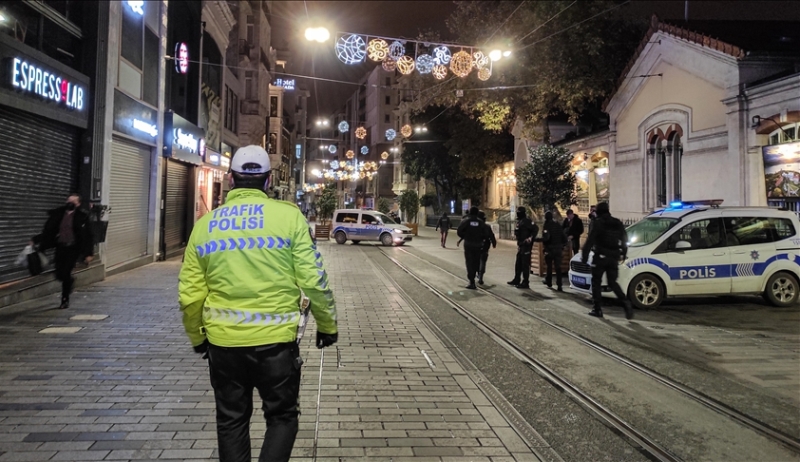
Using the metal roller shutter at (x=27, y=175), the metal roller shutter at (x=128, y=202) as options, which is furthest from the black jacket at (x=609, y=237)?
the metal roller shutter at (x=128, y=202)

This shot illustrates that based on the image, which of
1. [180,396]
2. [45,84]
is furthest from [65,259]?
[180,396]

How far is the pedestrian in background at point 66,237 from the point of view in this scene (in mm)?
8422

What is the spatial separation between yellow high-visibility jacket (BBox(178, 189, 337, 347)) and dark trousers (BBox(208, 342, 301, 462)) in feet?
0.25

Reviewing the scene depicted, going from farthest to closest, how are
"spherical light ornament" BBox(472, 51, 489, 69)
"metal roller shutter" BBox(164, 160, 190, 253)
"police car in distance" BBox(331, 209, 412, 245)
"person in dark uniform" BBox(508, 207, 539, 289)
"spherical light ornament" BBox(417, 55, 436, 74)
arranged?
"police car in distance" BBox(331, 209, 412, 245) → "metal roller shutter" BBox(164, 160, 190, 253) → "spherical light ornament" BBox(472, 51, 489, 69) → "spherical light ornament" BBox(417, 55, 436, 74) → "person in dark uniform" BBox(508, 207, 539, 289)

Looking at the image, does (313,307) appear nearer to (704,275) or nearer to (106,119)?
(704,275)

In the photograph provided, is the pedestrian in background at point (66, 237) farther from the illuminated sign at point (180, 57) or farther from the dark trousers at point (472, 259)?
the illuminated sign at point (180, 57)

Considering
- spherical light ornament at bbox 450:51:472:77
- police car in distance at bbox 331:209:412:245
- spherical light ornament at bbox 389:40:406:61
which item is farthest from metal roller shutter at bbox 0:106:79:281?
police car in distance at bbox 331:209:412:245

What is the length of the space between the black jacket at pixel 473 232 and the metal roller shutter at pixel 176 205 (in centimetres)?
988

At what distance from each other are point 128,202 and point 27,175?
180 inches

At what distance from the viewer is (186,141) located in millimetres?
18031

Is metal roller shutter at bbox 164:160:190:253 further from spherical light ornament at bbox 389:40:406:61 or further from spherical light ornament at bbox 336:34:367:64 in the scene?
spherical light ornament at bbox 389:40:406:61

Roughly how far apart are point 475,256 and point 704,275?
4603 millimetres

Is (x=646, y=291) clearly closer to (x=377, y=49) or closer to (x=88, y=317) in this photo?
(x=377, y=49)

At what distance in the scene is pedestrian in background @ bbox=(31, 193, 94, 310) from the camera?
332 inches
